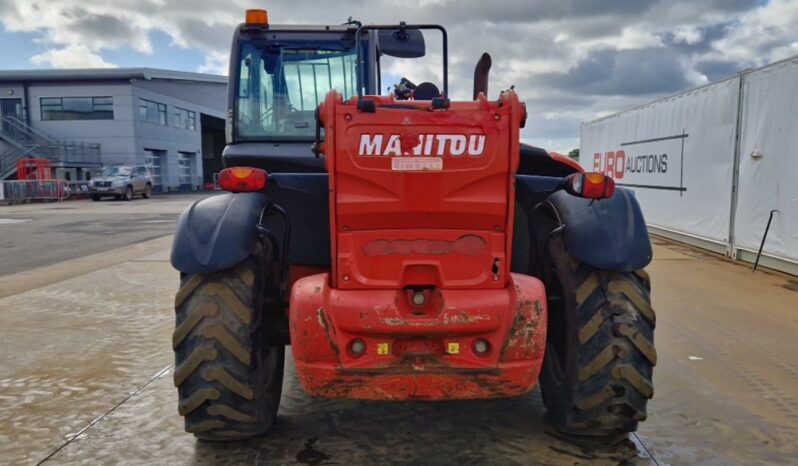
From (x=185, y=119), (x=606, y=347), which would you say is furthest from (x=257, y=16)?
(x=185, y=119)

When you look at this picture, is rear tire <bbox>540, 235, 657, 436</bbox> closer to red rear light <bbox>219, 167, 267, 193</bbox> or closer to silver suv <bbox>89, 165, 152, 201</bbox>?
red rear light <bbox>219, 167, 267, 193</bbox>

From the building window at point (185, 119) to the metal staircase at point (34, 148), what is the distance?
23.7 feet

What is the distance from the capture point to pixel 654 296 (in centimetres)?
701

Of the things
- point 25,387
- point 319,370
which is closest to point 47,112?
point 25,387

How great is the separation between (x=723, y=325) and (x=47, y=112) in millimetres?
40660

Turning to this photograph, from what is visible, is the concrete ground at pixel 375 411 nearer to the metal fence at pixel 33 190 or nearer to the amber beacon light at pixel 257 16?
the amber beacon light at pixel 257 16

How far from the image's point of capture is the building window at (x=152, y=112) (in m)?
37.4

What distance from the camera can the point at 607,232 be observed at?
117 inches

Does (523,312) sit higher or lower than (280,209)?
lower

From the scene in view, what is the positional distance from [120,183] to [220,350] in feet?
96.0

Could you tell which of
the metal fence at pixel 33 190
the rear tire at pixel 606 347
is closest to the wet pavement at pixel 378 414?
the rear tire at pixel 606 347

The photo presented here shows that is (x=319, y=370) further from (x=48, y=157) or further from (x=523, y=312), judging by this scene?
(x=48, y=157)

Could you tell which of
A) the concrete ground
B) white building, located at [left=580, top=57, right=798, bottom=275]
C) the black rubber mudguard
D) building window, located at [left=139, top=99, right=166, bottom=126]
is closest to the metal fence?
building window, located at [left=139, top=99, right=166, bottom=126]

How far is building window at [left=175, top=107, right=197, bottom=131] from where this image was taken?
42697mm
